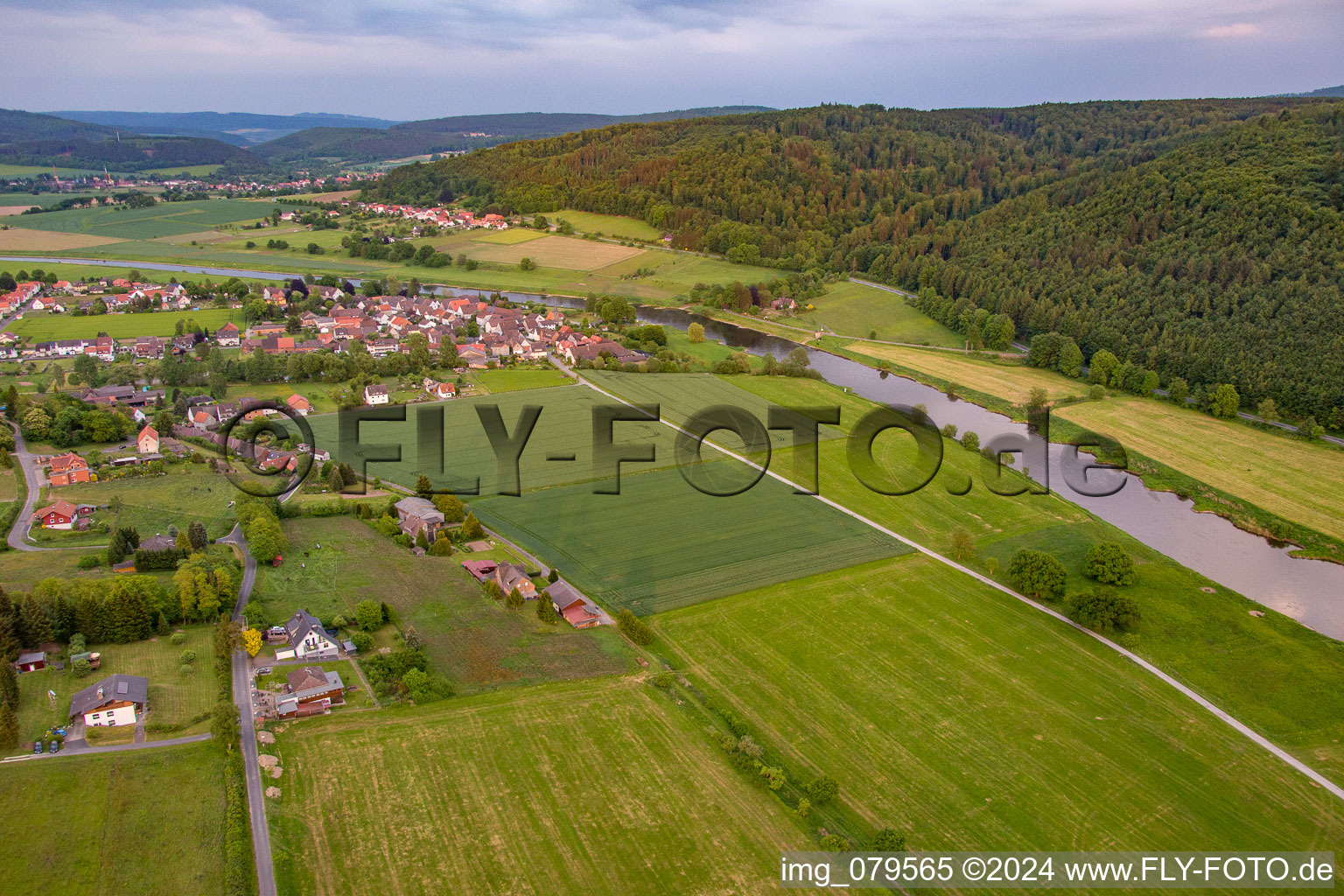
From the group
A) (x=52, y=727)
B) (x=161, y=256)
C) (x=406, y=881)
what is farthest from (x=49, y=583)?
(x=161, y=256)

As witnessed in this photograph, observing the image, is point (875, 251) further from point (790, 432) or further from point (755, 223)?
point (790, 432)

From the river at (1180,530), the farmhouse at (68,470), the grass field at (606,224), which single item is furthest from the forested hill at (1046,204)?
the farmhouse at (68,470)

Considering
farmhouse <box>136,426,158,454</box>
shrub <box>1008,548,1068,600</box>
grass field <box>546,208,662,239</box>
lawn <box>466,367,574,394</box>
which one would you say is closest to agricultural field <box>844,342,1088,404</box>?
lawn <box>466,367,574,394</box>

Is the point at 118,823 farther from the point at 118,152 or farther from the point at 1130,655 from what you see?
the point at 118,152

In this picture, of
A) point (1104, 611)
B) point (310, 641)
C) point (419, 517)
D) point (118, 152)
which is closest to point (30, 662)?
point (310, 641)

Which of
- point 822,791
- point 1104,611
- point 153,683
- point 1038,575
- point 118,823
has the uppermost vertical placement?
point 1038,575

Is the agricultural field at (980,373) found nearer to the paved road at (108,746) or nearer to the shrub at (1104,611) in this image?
the shrub at (1104,611)
